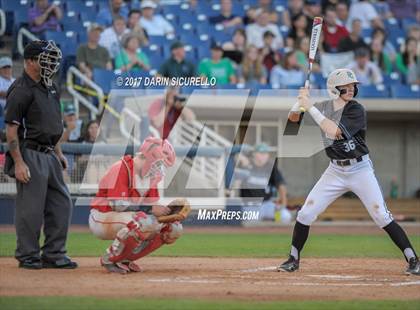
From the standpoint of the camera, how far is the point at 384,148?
68.6 ft

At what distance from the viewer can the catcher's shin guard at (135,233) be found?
816 centimetres

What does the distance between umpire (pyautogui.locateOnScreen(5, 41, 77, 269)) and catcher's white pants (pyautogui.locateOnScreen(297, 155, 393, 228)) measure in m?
2.61

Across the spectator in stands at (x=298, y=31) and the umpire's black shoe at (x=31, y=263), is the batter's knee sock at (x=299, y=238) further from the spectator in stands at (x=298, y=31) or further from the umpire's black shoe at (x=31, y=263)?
the spectator in stands at (x=298, y=31)

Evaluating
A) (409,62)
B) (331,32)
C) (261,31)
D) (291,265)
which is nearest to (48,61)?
(291,265)

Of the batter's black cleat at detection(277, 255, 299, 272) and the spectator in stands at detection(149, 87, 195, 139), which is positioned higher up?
the batter's black cleat at detection(277, 255, 299, 272)

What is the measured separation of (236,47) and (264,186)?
3.64 metres

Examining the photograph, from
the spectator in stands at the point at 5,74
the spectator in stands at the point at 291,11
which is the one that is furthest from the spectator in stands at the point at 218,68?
the spectator in stands at the point at 5,74

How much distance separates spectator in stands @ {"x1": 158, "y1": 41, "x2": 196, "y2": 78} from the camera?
17.2 meters

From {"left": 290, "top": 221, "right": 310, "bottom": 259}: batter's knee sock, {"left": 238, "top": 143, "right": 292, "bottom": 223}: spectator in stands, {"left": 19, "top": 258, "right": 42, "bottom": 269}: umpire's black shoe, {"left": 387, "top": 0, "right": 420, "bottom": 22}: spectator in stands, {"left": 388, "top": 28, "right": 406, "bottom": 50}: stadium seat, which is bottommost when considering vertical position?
{"left": 238, "top": 143, "right": 292, "bottom": 223}: spectator in stands

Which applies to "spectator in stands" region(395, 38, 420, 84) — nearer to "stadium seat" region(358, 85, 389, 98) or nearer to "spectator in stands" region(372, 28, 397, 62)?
"spectator in stands" region(372, 28, 397, 62)

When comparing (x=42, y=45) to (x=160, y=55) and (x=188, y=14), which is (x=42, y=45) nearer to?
(x=160, y=55)

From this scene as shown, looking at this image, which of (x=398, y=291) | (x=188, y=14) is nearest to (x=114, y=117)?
(x=188, y=14)

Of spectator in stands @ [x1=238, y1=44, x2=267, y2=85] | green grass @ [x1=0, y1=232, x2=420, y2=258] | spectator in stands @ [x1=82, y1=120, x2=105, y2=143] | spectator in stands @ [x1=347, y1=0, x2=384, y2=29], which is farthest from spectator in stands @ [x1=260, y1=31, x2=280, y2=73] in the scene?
green grass @ [x1=0, y1=232, x2=420, y2=258]

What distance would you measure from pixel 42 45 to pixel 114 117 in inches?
314
